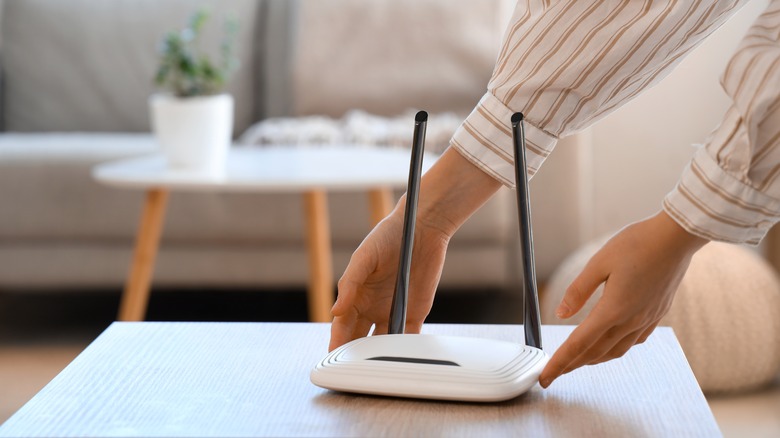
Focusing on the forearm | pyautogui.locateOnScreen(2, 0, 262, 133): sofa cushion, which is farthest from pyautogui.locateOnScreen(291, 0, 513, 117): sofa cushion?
the forearm

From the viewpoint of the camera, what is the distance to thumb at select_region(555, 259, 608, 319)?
2.19 ft

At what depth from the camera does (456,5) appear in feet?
8.50

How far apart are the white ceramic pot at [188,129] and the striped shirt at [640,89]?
1.15m

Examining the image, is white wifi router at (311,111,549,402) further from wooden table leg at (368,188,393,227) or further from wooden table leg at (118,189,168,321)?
wooden table leg at (118,189,168,321)

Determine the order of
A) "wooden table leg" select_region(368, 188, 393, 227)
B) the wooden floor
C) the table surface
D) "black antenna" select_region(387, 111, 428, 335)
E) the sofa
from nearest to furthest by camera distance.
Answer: "black antenna" select_region(387, 111, 428, 335) → the table surface → "wooden table leg" select_region(368, 188, 393, 227) → the wooden floor → the sofa

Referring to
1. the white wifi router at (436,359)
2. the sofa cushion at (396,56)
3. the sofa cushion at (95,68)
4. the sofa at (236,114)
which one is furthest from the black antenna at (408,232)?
the sofa cushion at (95,68)

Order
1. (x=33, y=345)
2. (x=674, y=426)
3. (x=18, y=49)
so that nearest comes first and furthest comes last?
1. (x=674, y=426)
2. (x=33, y=345)
3. (x=18, y=49)

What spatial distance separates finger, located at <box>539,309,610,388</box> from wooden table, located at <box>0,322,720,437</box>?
22 millimetres

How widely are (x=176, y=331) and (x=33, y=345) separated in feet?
4.79

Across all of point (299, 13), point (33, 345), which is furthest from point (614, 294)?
point (299, 13)

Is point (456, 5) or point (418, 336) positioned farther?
point (456, 5)

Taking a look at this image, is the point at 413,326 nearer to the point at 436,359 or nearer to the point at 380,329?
the point at 380,329

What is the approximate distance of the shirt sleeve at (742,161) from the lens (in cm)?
65

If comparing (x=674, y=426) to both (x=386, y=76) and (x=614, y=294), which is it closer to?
(x=614, y=294)
